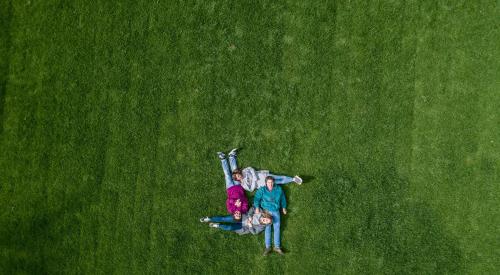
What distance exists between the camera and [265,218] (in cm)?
759

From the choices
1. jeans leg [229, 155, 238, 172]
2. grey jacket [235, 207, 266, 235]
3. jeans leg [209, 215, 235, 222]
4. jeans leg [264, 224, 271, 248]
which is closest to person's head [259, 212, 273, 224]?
grey jacket [235, 207, 266, 235]

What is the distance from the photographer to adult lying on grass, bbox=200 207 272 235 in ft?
25.6

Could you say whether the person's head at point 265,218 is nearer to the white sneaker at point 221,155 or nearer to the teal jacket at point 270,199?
the teal jacket at point 270,199

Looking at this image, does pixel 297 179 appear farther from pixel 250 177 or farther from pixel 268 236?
pixel 268 236

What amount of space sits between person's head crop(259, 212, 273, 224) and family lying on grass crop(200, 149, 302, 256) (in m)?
0.02

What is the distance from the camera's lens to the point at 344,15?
7754 mm

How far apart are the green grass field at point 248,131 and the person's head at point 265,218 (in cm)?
53

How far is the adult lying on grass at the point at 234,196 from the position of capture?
25.4 feet

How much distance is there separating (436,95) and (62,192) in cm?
763

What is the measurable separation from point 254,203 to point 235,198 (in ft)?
Result: 1.25

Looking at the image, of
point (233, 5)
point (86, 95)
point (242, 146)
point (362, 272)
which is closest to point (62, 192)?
point (86, 95)

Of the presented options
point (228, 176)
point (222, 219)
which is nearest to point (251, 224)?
point (222, 219)

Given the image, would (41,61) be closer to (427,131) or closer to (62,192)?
(62,192)

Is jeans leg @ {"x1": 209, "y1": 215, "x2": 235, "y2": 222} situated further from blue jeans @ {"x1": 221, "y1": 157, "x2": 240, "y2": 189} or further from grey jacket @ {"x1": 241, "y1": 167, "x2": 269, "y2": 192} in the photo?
grey jacket @ {"x1": 241, "y1": 167, "x2": 269, "y2": 192}
